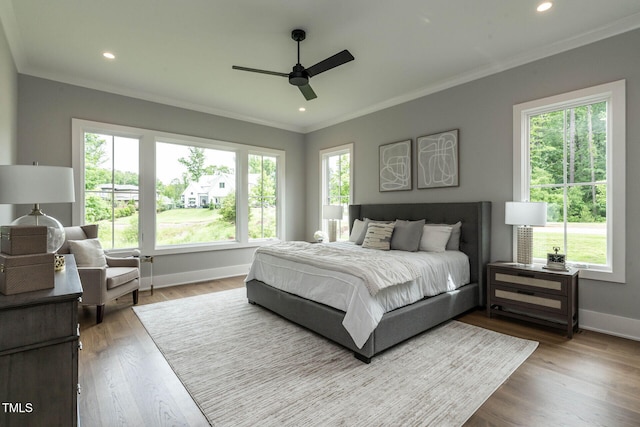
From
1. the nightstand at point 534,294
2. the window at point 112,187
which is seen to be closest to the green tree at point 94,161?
the window at point 112,187

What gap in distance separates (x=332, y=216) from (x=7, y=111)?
429cm

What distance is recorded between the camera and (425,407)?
1.88 meters

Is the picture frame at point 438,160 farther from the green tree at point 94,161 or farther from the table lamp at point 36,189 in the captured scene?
the green tree at point 94,161

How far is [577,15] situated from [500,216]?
6.84ft

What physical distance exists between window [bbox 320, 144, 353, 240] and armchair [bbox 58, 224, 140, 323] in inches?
133

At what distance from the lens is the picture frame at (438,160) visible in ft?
13.5

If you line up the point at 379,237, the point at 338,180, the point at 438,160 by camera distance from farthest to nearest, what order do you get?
the point at 338,180
the point at 438,160
the point at 379,237

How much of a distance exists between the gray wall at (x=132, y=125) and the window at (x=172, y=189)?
134mm

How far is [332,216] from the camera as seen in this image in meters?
5.38

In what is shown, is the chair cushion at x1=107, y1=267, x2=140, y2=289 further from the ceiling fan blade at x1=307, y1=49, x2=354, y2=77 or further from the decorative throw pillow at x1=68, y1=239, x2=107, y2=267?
the ceiling fan blade at x1=307, y1=49, x2=354, y2=77

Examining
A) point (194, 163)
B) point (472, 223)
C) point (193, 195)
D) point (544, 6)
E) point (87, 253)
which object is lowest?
point (87, 253)

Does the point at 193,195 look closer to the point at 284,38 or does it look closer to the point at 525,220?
the point at 284,38

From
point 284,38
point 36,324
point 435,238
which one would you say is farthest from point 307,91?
point 36,324

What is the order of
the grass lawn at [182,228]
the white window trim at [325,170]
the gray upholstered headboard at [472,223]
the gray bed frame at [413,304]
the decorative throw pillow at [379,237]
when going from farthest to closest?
1. the white window trim at [325,170]
2. the grass lawn at [182,228]
3. the decorative throw pillow at [379,237]
4. the gray upholstered headboard at [472,223]
5. the gray bed frame at [413,304]
